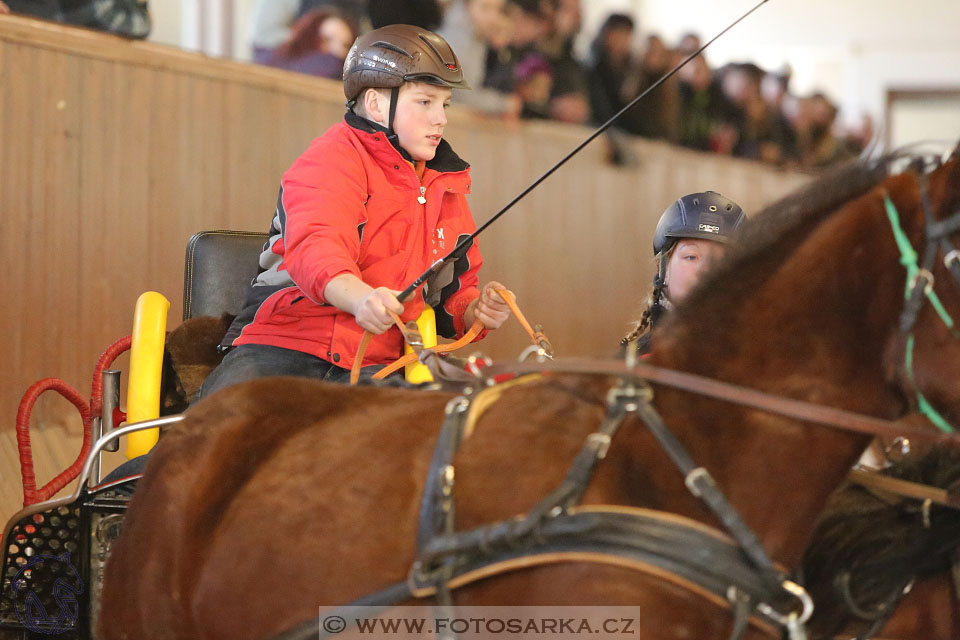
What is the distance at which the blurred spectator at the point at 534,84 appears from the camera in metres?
6.96

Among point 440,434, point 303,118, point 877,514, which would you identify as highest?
point 303,118

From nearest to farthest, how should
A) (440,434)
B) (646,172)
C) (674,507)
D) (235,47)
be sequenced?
(674,507)
(440,434)
(235,47)
(646,172)

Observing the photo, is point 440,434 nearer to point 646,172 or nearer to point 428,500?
point 428,500

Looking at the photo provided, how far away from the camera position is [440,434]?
1547mm

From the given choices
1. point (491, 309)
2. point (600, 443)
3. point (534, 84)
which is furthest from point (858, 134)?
point (600, 443)

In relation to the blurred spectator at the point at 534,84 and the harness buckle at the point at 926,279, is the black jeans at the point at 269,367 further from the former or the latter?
the blurred spectator at the point at 534,84

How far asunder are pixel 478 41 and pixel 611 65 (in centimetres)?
164

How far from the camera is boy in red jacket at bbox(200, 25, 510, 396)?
92.6 inches

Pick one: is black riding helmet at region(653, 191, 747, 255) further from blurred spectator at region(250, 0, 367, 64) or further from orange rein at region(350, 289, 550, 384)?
blurred spectator at region(250, 0, 367, 64)

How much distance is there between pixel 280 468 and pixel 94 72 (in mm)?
3336

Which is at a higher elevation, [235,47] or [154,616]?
[235,47]

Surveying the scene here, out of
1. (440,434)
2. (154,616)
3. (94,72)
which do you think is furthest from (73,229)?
(440,434)

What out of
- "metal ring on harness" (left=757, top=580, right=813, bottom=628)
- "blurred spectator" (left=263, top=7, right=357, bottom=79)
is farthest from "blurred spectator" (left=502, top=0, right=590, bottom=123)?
"metal ring on harness" (left=757, top=580, right=813, bottom=628)

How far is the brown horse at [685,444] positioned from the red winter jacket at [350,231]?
2.38ft
